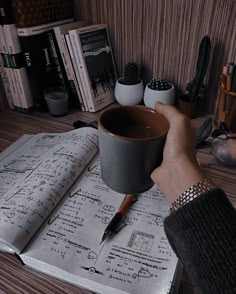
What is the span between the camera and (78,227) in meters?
0.41

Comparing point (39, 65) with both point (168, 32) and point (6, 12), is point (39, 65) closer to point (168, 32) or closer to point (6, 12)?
point (6, 12)

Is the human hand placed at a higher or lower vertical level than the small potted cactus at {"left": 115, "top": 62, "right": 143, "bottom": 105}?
higher

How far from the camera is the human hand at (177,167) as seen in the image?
0.36 meters

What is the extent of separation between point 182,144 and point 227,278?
17 centimetres

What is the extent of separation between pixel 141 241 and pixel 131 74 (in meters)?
0.51

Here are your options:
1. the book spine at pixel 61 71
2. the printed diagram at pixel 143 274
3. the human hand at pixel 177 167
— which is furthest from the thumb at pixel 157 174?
the book spine at pixel 61 71

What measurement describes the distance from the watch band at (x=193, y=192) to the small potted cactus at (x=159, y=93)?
0.42m

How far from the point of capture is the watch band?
13.3 inches

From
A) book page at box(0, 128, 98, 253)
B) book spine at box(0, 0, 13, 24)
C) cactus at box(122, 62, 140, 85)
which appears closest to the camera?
book page at box(0, 128, 98, 253)

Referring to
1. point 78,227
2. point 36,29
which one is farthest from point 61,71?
point 78,227

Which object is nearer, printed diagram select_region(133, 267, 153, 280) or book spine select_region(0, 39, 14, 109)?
printed diagram select_region(133, 267, 153, 280)

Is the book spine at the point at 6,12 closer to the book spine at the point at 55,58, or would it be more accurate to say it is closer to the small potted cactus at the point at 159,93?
the book spine at the point at 55,58

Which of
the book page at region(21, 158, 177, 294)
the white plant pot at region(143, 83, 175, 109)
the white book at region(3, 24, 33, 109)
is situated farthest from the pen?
the white book at region(3, 24, 33, 109)

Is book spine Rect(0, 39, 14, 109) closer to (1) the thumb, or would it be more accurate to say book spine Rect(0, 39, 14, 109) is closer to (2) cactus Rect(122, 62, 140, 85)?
(2) cactus Rect(122, 62, 140, 85)
